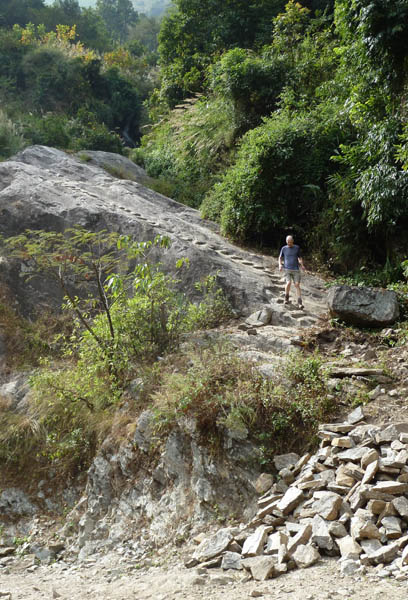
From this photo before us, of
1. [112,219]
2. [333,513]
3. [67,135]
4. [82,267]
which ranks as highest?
[67,135]

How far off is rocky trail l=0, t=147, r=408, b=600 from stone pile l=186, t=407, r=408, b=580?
0.01 meters

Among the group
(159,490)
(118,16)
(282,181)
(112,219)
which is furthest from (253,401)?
(118,16)

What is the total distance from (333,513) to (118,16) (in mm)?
53283

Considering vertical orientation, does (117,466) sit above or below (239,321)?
below

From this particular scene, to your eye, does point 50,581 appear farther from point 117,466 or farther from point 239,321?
point 239,321

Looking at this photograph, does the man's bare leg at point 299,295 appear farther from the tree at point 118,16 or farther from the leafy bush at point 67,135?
the tree at point 118,16

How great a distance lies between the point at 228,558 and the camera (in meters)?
3.85

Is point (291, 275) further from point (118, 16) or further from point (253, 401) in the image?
point (118, 16)

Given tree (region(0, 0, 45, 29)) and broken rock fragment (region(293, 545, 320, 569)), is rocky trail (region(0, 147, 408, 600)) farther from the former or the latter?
tree (region(0, 0, 45, 29))

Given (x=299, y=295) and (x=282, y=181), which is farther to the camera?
(x=282, y=181)

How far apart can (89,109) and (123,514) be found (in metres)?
19.8

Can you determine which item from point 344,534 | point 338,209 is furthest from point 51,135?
point 344,534

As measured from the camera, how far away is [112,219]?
373 inches

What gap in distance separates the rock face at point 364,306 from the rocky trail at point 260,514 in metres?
0.24
